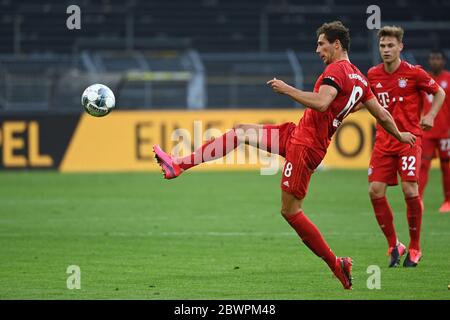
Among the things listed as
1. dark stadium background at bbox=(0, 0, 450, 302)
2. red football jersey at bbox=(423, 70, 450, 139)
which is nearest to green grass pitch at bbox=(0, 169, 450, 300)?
dark stadium background at bbox=(0, 0, 450, 302)

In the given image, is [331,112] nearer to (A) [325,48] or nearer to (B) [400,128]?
(A) [325,48]

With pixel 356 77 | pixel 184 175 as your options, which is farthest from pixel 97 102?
pixel 184 175

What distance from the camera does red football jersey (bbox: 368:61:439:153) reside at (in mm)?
10969

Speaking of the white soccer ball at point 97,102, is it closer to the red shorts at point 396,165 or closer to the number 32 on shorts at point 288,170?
the number 32 on shorts at point 288,170

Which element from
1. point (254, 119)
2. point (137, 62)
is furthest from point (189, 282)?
point (137, 62)

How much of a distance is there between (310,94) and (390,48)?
2565mm

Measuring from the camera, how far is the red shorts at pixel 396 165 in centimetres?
1077

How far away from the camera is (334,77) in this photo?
870cm

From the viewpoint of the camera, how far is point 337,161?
2423cm

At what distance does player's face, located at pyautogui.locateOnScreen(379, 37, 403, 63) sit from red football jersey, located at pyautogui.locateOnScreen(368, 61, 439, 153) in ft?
0.71

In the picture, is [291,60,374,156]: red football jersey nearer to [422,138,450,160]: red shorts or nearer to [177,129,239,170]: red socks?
[177,129,239,170]: red socks

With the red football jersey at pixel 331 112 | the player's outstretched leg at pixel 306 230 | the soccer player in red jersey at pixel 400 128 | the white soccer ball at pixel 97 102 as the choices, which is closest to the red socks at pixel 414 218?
the soccer player in red jersey at pixel 400 128
